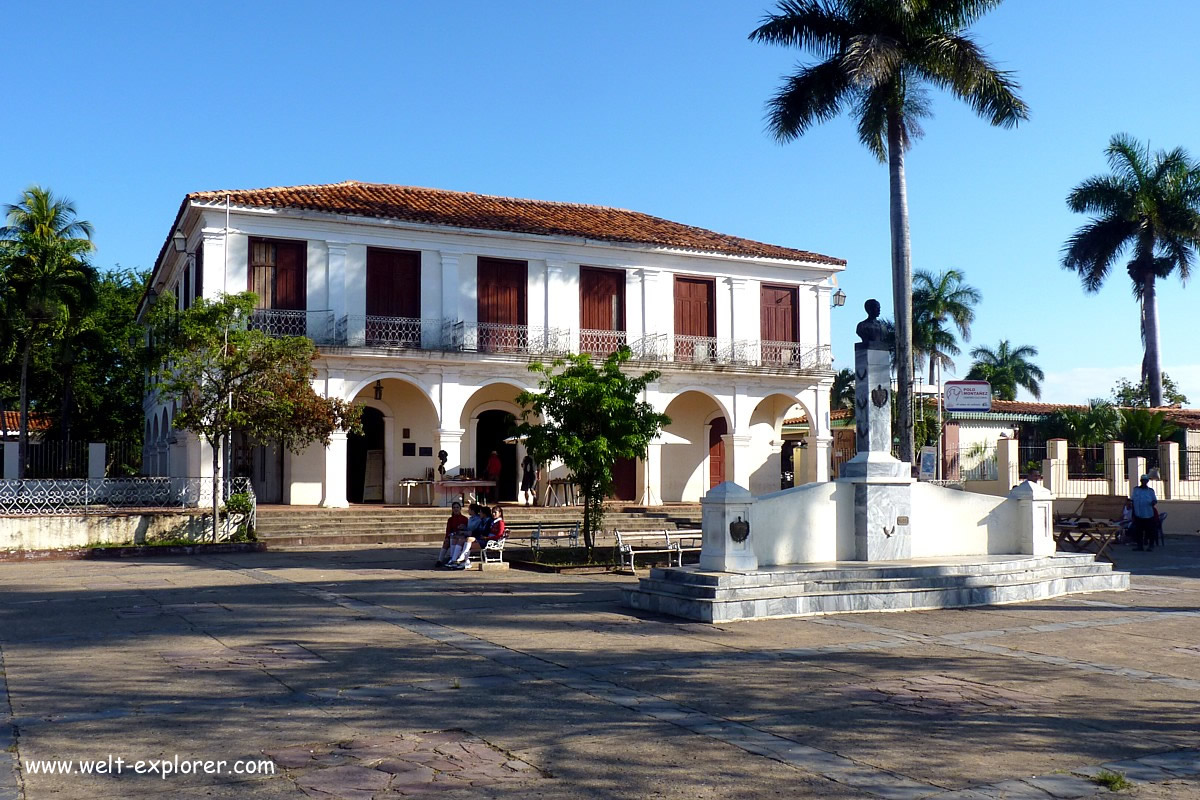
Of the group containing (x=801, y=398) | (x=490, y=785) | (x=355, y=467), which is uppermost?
(x=801, y=398)

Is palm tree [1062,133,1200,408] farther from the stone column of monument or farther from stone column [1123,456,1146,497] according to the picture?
the stone column of monument

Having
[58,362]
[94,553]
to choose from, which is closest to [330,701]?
[94,553]

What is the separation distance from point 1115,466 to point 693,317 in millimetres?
10993

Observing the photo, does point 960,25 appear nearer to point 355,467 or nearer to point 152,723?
point 355,467

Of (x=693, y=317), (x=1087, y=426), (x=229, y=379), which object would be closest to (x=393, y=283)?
(x=229, y=379)

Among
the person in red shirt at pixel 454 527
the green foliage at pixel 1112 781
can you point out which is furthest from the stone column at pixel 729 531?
the green foliage at pixel 1112 781

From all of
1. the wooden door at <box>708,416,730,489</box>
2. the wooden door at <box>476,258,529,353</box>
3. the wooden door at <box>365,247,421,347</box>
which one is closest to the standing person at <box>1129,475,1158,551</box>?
the wooden door at <box>708,416,730,489</box>

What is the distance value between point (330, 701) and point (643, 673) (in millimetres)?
2266

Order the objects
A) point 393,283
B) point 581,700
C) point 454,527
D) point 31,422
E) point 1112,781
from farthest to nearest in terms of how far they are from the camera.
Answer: point 31,422 → point 393,283 → point 454,527 → point 581,700 → point 1112,781

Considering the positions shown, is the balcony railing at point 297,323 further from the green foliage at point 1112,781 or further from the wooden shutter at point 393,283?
the green foliage at point 1112,781

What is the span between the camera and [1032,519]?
519 inches

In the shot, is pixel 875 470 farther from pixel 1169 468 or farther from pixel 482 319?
pixel 1169 468

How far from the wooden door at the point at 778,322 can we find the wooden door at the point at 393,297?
31.2 feet

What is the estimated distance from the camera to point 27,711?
251 inches
